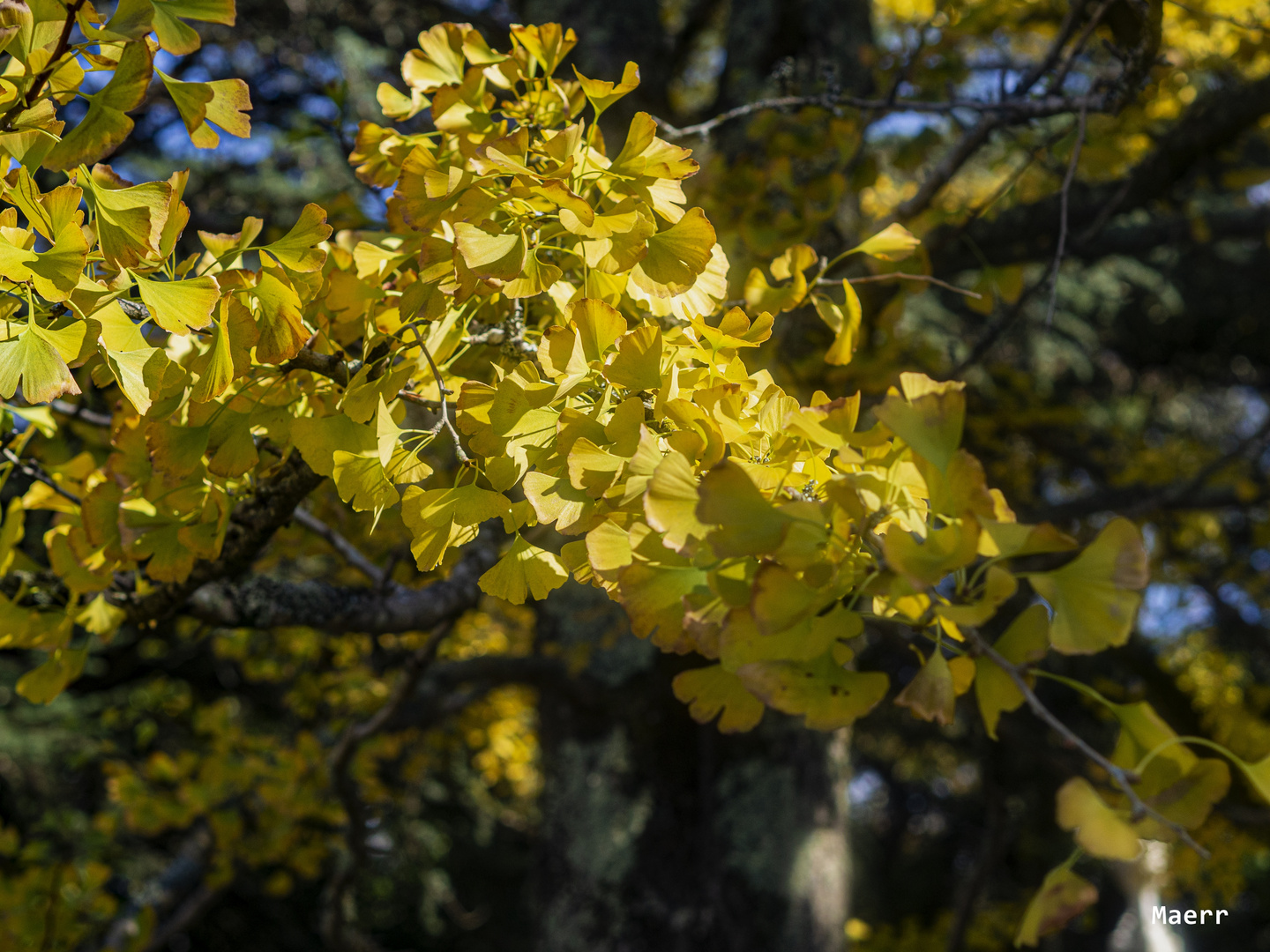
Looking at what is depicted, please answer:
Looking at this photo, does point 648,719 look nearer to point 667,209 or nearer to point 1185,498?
point 1185,498

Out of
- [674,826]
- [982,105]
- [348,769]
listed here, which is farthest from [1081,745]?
[674,826]

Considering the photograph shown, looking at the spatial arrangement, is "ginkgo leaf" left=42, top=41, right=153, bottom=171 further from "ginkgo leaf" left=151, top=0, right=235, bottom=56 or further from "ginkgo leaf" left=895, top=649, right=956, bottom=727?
"ginkgo leaf" left=895, top=649, right=956, bottom=727

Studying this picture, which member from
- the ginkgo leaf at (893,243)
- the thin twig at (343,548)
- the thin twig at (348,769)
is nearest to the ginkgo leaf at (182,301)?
the ginkgo leaf at (893,243)

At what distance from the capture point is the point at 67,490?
121 centimetres

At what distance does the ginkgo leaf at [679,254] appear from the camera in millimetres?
737

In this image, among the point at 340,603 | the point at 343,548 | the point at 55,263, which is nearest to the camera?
the point at 55,263

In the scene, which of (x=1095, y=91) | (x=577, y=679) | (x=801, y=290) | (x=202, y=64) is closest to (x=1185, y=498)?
(x=1095, y=91)

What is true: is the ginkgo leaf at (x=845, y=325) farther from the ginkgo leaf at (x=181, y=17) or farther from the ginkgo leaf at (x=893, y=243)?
the ginkgo leaf at (x=181, y=17)

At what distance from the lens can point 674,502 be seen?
0.56 meters

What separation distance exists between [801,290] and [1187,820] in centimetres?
63

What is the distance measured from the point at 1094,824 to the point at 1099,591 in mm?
141

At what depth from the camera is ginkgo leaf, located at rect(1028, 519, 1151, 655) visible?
53cm

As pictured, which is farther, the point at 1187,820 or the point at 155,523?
the point at 155,523

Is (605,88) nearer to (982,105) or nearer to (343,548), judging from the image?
(982,105)
